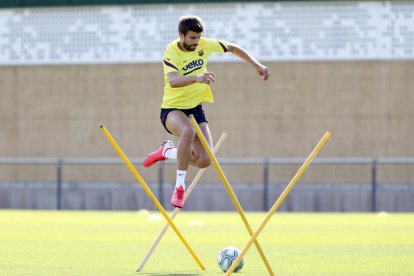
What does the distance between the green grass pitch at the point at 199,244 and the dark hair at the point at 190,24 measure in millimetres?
2380

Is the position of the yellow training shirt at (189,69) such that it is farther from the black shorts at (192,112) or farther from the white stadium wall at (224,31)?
the white stadium wall at (224,31)

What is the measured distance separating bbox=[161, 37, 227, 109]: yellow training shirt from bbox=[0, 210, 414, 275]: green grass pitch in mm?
1709

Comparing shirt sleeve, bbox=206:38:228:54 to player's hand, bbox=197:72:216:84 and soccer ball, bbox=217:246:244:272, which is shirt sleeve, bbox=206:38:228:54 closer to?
player's hand, bbox=197:72:216:84

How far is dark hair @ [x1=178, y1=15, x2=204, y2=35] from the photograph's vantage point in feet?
38.8

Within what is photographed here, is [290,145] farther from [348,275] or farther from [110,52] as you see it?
[348,275]

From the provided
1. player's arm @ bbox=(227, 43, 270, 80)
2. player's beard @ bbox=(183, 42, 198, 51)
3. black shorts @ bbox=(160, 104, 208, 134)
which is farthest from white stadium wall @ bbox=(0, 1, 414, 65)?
player's beard @ bbox=(183, 42, 198, 51)

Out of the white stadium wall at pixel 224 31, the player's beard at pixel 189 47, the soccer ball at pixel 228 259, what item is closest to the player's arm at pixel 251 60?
the player's beard at pixel 189 47

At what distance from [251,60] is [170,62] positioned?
87 cm

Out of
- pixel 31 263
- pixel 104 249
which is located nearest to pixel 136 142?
pixel 104 249

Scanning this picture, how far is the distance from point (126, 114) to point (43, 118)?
2.23 metres

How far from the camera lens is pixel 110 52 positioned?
31.3m

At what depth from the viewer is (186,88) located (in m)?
12.6

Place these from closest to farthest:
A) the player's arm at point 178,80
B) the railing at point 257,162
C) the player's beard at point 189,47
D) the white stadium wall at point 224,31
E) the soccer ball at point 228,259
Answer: the player's arm at point 178,80 < the soccer ball at point 228,259 < the player's beard at point 189,47 < the railing at point 257,162 < the white stadium wall at point 224,31

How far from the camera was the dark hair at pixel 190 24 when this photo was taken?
38.8 feet
